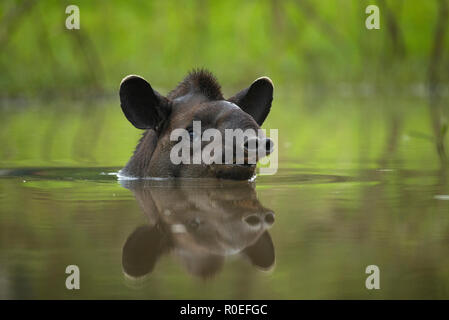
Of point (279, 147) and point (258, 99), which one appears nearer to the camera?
point (258, 99)

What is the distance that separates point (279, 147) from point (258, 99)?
384 centimetres

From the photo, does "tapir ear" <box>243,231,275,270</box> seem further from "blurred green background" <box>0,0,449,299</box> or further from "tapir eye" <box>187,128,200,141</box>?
"tapir eye" <box>187,128,200,141</box>

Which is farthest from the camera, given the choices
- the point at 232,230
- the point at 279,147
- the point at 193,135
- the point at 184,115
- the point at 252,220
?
the point at 279,147

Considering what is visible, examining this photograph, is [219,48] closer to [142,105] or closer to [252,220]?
[142,105]

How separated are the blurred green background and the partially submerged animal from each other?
14.4 inches

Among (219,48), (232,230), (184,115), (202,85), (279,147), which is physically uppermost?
(219,48)

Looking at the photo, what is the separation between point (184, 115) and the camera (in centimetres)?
841

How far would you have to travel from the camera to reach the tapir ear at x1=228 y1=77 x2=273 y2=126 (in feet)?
29.7

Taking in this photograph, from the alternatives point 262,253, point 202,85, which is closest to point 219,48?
point 202,85

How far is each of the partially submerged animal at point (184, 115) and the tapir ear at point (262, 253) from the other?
228 cm

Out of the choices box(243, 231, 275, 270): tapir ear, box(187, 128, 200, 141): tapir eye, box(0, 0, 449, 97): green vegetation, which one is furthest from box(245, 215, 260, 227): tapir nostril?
box(0, 0, 449, 97): green vegetation

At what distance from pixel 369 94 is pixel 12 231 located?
24421 mm

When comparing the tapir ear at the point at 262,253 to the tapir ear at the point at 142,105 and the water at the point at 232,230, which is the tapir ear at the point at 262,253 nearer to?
the water at the point at 232,230
